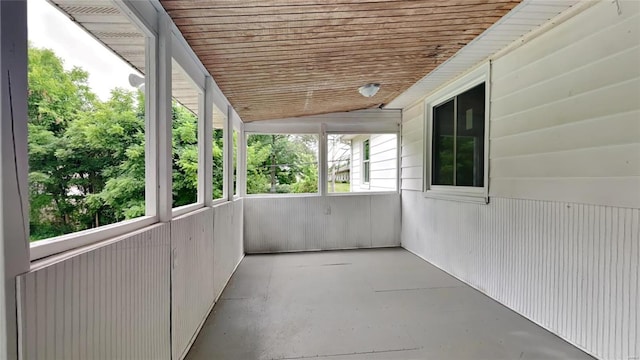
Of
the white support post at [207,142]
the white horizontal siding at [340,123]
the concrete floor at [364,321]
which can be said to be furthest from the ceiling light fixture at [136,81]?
the white horizontal siding at [340,123]

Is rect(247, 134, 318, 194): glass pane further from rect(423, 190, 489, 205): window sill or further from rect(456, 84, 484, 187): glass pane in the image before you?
rect(456, 84, 484, 187): glass pane

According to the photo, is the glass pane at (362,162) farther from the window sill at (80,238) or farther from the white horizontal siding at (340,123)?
the window sill at (80,238)

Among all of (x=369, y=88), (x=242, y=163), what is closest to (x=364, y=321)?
(x=369, y=88)

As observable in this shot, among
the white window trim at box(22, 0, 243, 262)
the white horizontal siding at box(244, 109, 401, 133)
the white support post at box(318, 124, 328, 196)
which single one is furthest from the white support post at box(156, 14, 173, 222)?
the white support post at box(318, 124, 328, 196)

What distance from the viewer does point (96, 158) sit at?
1.32 m

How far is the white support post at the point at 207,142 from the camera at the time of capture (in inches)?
115

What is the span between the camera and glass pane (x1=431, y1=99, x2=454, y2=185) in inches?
167

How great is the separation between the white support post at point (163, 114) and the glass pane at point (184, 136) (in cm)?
23

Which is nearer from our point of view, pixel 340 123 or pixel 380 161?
pixel 340 123

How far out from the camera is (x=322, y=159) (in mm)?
5598

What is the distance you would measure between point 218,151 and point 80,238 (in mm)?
2745

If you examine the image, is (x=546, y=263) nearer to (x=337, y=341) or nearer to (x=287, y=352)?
(x=337, y=341)

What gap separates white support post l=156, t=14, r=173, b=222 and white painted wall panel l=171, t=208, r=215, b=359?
198 mm

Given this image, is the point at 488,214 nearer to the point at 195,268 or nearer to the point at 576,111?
the point at 576,111
